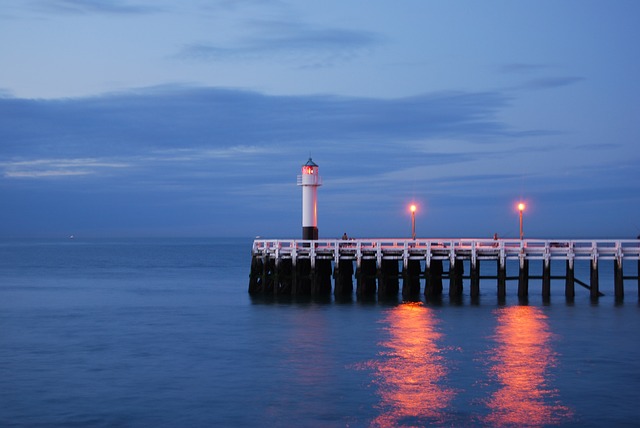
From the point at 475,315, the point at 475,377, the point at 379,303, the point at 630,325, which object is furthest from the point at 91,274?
the point at 475,377

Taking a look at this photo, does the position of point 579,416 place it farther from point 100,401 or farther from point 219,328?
point 219,328

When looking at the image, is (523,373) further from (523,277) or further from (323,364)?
(523,277)

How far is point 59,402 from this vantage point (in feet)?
63.2

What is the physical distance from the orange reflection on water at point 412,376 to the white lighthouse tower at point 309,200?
36.3ft

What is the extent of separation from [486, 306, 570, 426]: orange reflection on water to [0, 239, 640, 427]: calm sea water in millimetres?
58

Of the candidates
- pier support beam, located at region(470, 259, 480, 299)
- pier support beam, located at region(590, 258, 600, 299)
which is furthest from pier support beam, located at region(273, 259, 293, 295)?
pier support beam, located at region(590, 258, 600, 299)

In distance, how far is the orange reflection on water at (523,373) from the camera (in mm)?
17891

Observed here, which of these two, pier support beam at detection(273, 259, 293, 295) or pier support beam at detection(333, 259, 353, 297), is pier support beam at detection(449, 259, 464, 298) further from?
pier support beam at detection(273, 259, 293, 295)

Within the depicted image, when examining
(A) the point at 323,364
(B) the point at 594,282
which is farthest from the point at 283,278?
(A) the point at 323,364

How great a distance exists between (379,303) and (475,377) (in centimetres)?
1630

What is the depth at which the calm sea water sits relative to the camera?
1825 centimetres

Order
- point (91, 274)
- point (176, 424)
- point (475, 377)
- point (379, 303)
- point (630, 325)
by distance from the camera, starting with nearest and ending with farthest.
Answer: point (176, 424), point (475, 377), point (630, 325), point (379, 303), point (91, 274)

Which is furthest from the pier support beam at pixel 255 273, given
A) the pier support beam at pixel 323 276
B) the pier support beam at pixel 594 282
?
the pier support beam at pixel 594 282

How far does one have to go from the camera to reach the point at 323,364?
77.8 ft
